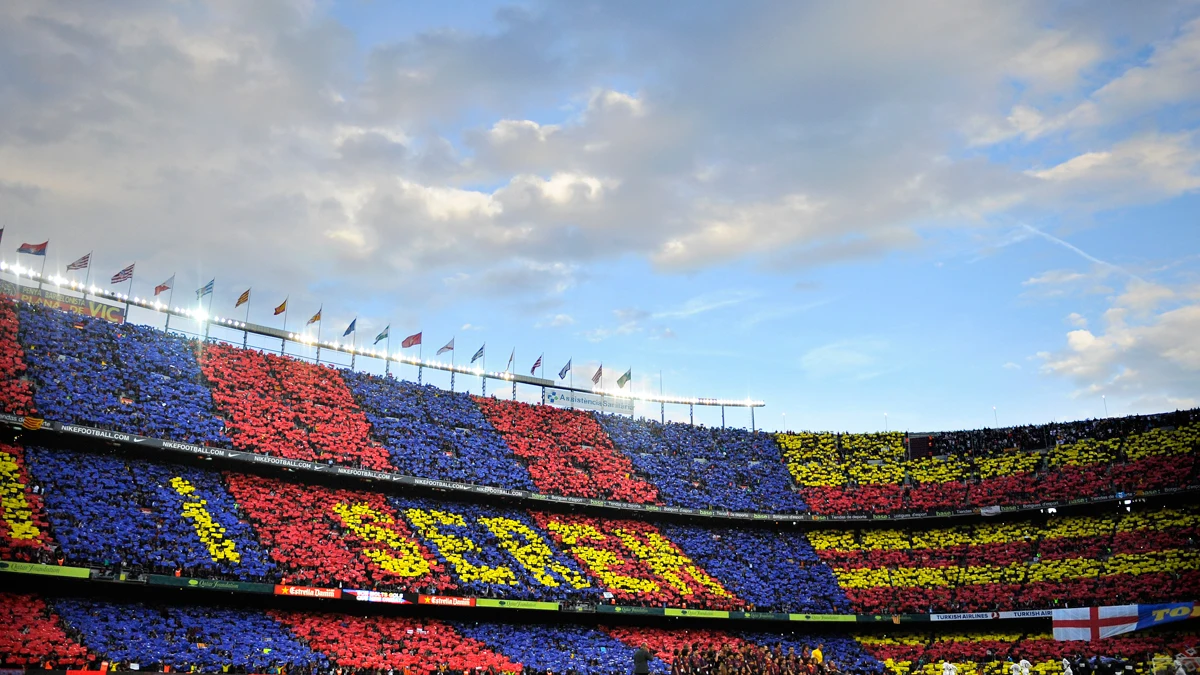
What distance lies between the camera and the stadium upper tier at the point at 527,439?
51062mm

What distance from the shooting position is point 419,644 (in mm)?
48438

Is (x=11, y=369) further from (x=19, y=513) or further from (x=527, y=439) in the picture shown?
(x=527, y=439)

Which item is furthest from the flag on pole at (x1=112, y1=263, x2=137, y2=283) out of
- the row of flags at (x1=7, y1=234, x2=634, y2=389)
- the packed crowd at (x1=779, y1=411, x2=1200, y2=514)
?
the packed crowd at (x1=779, y1=411, x2=1200, y2=514)

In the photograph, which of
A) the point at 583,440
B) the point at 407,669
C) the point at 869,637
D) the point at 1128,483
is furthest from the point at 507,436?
the point at 1128,483

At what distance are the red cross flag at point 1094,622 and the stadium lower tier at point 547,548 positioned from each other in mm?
1260

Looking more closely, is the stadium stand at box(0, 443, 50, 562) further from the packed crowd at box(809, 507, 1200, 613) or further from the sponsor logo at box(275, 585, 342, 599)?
the packed crowd at box(809, 507, 1200, 613)

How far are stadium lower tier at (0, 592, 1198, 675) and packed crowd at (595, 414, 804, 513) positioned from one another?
12292mm

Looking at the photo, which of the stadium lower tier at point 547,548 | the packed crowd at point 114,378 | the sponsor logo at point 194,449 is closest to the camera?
the stadium lower tier at point 547,548

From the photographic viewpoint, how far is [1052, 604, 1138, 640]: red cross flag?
52.8 metres

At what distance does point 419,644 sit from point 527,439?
75.8 feet

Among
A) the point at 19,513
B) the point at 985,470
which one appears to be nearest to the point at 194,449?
the point at 19,513

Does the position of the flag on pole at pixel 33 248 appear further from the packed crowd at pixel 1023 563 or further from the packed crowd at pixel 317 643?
the packed crowd at pixel 1023 563

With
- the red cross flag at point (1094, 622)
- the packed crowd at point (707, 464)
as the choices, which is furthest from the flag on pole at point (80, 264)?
the red cross flag at point (1094, 622)

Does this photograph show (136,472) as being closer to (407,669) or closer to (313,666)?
(313,666)
